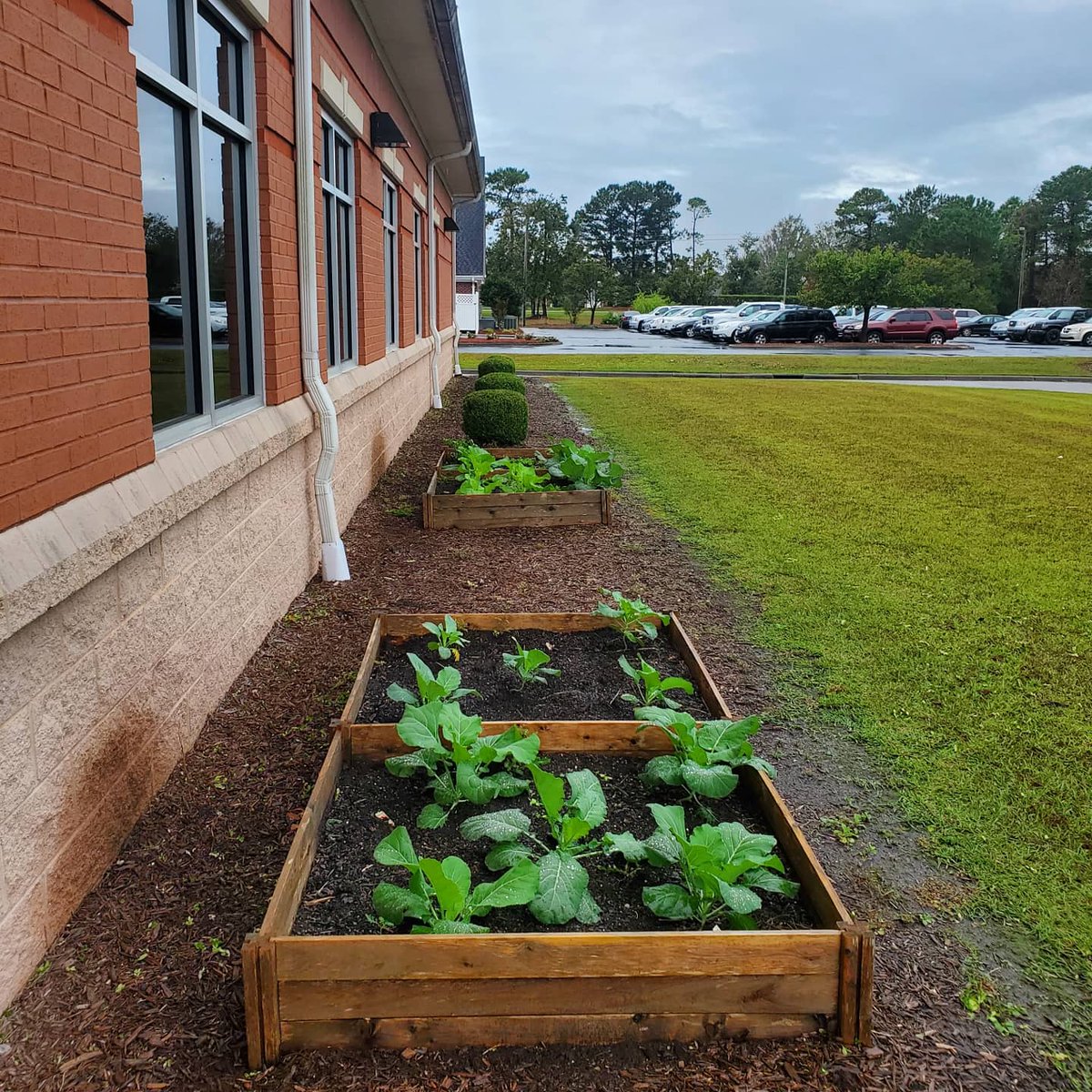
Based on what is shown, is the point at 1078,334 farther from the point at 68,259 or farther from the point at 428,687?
the point at 68,259

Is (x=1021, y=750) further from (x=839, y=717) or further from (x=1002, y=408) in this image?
(x=1002, y=408)

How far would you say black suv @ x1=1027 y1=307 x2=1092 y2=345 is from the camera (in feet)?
158

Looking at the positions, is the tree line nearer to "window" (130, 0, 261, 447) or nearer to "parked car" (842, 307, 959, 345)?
"parked car" (842, 307, 959, 345)

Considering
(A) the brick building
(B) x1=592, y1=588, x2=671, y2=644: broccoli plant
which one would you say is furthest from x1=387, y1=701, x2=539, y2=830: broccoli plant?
(B) x1=592, y1=588, x2=671, y2=644: broccoli plant

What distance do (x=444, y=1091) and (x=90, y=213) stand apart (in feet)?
8.59

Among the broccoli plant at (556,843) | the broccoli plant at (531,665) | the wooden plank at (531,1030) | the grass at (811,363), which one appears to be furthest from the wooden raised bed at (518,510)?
the grass at (811,363)

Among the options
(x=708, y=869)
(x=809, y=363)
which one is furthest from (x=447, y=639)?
(x=809, y=363)

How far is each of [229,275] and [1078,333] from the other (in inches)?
1910

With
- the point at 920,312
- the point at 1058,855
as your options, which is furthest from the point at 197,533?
the point at 920,312

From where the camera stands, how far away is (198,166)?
4.35 meters

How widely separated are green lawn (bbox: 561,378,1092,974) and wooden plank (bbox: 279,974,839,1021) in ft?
3.23

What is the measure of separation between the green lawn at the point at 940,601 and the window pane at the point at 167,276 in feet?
9.90

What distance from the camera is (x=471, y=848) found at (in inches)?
125

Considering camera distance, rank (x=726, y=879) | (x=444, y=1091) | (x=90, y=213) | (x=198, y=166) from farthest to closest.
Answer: (x=198, y=166) → (x=90, y=213) → (x=726, y=879) → (x=444, y=1091)
